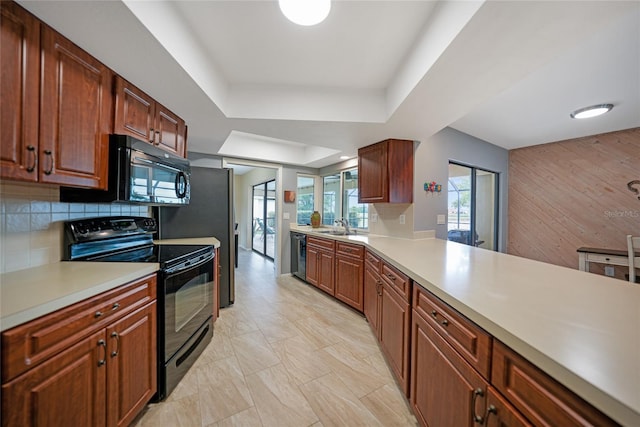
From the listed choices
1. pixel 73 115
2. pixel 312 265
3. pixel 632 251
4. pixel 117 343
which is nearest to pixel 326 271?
pixel 312 265

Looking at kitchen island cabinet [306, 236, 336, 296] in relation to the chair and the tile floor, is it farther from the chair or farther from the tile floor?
the chair

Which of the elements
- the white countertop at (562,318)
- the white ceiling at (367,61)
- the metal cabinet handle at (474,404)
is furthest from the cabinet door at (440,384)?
the white ceiling at (367,61)

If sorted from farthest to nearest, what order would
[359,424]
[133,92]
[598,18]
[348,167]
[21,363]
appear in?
[348,167] < [133,92] < [359,424] < [598,18] < [21,363]

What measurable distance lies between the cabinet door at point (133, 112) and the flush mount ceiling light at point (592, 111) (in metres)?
4.12

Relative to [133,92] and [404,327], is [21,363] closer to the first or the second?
[133,92]

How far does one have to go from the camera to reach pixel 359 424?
1.37 metres

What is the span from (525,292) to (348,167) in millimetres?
3286

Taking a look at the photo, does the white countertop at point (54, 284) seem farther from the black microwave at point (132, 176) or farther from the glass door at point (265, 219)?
the glass door at point (265, 219)

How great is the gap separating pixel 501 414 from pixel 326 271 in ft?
8.67

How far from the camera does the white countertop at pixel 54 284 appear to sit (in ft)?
2.70

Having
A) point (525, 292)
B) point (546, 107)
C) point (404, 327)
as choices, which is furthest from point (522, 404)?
point (546, 107)

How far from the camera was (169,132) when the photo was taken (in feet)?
6.88

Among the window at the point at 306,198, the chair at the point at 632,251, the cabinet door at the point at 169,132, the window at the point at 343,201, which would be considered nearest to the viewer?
the cabinet door at the point at 169,132

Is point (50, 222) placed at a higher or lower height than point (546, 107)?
lower
